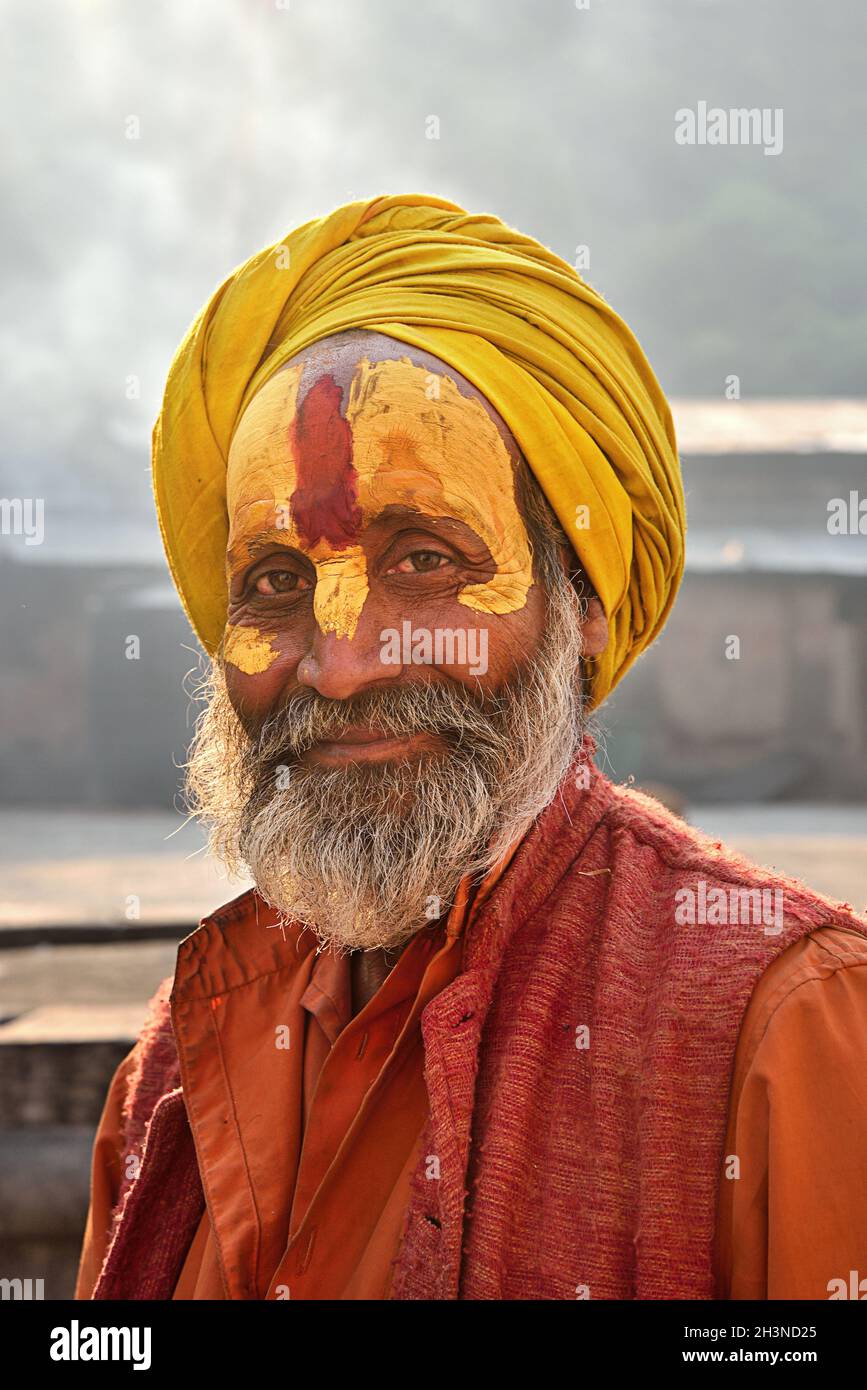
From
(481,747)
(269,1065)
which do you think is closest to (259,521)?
(481,747)

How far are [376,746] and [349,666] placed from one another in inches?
4.8

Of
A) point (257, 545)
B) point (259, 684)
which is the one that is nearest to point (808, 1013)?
point (259, 684)

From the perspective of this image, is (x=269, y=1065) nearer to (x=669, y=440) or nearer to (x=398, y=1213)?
(x=398, y=1213)

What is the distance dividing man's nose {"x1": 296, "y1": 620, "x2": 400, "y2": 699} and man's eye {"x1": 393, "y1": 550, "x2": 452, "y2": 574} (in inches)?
4.4

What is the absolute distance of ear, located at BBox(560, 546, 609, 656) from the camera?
206 cm

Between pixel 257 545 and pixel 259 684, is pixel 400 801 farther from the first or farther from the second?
pixel 257 545

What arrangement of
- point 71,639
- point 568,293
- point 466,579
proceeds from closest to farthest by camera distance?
point 466,579 → point 568,293 → point 71,639

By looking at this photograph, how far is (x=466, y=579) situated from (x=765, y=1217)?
3.03 feet

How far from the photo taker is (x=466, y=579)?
188cm

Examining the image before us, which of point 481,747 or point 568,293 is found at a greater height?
point 568,293

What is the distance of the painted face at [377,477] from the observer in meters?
1.86
